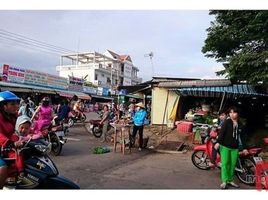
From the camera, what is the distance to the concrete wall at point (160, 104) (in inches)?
711

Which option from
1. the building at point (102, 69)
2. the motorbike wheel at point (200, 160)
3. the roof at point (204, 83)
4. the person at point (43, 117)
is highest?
the building at point (102, 69)

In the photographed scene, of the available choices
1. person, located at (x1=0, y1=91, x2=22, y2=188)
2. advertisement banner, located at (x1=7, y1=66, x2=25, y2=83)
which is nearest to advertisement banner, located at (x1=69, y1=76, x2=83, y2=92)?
advertisement banner, located at (x1=7, y1=66, x2=25, y2=83)

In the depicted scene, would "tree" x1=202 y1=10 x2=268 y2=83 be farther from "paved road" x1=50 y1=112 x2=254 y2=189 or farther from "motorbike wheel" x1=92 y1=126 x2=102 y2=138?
"motorbike wheel" x1=92 y1=126 x2=102 y2=138

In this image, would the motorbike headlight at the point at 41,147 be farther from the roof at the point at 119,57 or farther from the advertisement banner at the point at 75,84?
the roof at the point at 119,57

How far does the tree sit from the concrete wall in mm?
6070

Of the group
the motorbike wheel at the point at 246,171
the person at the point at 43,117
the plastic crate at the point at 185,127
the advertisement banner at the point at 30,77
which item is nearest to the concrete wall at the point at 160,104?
the plastic crate at the point at 185,127

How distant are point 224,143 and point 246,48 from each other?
213 inches

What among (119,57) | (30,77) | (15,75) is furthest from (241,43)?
(119,57)

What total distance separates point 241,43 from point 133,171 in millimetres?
6112

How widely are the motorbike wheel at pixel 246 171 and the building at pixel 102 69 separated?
44322 mm

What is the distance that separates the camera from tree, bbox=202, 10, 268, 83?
9.70 m

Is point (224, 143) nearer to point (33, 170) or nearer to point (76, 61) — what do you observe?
point (33, 170)

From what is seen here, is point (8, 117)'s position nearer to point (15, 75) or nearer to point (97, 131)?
point (97, 131)

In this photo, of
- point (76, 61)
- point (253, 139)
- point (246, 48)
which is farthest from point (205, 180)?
point (76, 61)
